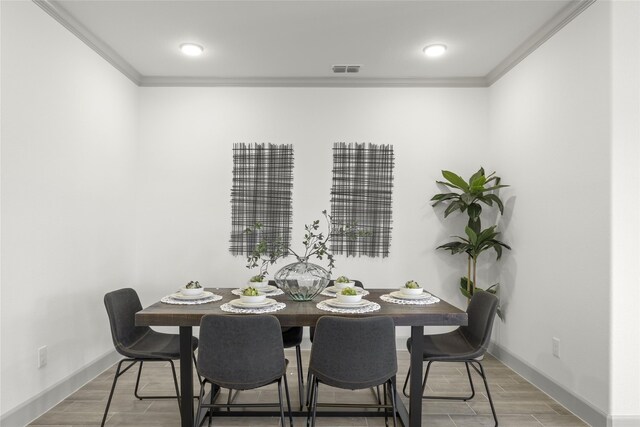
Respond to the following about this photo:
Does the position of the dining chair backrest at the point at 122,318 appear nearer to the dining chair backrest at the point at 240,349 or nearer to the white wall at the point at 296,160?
the dining chair backrest at the point at 240,349

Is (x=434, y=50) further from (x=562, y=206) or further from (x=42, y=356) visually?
(x=42, y=356)

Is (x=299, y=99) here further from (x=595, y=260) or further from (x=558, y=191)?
(x=595, y=260)

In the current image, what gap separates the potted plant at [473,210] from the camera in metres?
3.80

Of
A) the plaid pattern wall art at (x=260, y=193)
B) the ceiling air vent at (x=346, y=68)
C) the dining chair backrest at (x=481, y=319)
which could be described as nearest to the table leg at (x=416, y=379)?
the dining chair backrest at (x=481, y=319)

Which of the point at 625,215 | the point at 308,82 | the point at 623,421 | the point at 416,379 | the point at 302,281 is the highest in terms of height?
the point at 308,82

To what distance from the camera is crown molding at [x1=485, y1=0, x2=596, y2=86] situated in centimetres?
→ 287

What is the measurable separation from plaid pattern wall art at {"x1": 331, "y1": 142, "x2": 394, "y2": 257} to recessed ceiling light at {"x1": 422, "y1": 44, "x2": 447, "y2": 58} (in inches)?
38.3

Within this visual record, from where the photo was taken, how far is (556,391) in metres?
3.07

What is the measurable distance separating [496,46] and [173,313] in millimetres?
3213

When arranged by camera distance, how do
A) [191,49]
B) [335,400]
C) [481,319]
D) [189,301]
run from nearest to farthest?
[189,301], [481,319], [335,400], [191,49]

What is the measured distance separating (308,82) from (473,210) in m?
2.02

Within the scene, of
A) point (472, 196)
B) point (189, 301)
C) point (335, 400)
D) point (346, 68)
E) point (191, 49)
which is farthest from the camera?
point (346, 68)

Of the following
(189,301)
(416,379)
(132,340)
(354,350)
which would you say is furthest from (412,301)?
(132,340)

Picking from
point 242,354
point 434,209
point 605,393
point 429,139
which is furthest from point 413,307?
point 429,139
